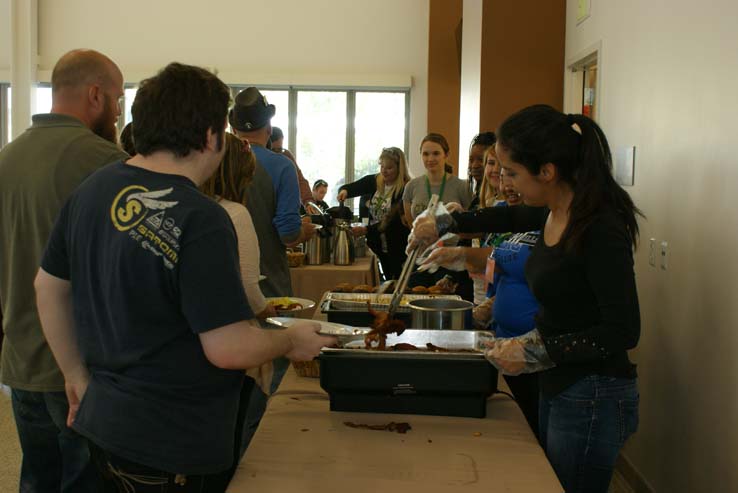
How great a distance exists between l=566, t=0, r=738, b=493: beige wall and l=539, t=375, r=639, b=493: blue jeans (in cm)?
56

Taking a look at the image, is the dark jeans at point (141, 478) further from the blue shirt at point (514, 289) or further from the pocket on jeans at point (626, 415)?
the blue shirt at point (514, 289)

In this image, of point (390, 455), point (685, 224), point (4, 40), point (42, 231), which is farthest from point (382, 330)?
point (4, 40)

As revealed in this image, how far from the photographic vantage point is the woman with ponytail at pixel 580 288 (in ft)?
4.43

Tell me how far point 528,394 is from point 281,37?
7366 millimetres

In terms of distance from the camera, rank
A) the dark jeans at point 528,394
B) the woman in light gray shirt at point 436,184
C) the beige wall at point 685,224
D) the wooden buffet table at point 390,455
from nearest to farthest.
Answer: the wooden buffet table at point 390,455 < the beige wall at point 685,224 < the dark jeans at point 528,394 < the woman in light gray shirt at point 436,184

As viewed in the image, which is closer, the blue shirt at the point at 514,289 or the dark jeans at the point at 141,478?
the dark jeans at the point at 141,478

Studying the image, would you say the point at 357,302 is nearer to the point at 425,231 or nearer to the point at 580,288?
the point at 425,231

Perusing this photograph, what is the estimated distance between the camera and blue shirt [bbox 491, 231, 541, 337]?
6.34ft

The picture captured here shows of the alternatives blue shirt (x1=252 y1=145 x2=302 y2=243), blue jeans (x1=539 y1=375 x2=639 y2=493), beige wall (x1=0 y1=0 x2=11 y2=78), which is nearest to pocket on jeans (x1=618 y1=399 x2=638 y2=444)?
blue jeans (x1=539 y1=375 x2=639 y2=493)

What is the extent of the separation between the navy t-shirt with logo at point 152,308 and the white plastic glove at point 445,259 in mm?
1068

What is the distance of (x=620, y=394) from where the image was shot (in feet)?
4.77

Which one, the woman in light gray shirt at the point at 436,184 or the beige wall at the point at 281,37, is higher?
the beige wall at the point at 281,37

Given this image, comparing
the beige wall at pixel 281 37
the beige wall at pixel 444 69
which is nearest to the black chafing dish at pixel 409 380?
the beige wall at pixel 444 69

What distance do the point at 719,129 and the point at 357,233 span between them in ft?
8.51
